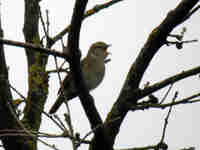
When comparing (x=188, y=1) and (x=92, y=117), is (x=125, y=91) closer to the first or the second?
(x=92, y=117)

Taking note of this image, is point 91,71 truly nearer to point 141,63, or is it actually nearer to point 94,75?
point 94,75

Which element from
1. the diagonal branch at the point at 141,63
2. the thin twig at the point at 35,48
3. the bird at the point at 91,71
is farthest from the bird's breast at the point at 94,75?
the thin twig at the point at 35,48

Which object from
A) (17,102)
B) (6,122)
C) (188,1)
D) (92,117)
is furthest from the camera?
(17,102)

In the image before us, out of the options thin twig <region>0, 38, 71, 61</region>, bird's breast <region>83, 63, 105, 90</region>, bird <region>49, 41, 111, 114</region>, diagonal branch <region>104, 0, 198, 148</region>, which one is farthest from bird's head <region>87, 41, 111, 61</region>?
thin twig <region>0, 38, 71, 61</region>

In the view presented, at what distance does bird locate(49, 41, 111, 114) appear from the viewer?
696 centimetres

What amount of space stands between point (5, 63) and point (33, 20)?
1.30 m

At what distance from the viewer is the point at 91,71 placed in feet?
23.3

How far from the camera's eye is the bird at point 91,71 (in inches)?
274

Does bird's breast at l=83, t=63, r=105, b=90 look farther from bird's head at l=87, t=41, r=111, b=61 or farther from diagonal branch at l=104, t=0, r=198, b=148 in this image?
diagonal branch at l=104, t=0, r=198, b=148

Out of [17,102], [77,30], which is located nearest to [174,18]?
[77,30]

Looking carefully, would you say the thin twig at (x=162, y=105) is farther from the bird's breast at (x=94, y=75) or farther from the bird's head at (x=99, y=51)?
the bird's head at (x=99, y=51)

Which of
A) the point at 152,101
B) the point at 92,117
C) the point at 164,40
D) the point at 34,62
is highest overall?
the point at 34,62

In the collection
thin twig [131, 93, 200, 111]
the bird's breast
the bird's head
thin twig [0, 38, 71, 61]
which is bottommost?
thin twig [131, 93, 200, 111]

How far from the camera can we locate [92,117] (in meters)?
3.34
